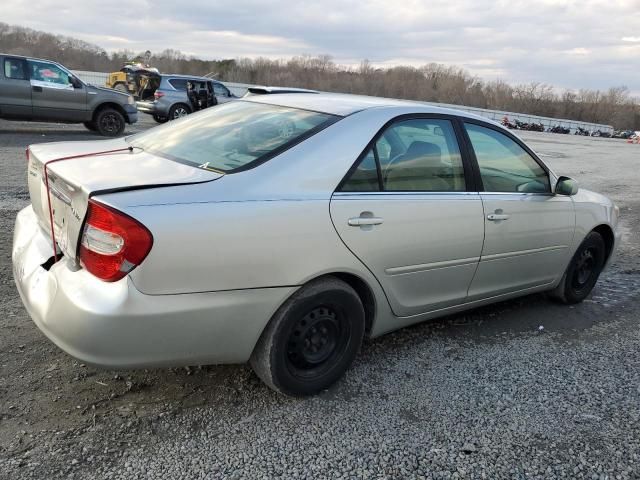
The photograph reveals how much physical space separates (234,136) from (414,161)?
1.08m

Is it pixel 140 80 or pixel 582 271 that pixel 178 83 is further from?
pixel 582 271

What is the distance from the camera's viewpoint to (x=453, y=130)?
3.58 metres

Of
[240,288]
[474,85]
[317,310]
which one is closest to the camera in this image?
[240,288]

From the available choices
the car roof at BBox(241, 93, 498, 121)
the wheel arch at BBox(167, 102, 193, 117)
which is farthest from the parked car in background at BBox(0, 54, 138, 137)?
the car roof at BBox(241, 93, 498, 121)

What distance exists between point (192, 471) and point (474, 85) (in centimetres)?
10921

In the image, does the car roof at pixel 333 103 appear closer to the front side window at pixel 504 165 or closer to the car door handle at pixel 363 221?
the front side window at pixel 504 165

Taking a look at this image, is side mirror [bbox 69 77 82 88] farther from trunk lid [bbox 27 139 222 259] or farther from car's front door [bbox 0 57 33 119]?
trunk lid [bbox 27 139 222 259]

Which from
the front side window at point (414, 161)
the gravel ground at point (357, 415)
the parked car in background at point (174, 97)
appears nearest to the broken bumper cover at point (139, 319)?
the gravel ground at point (357, 415)

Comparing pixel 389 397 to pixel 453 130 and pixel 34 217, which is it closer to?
pixel 453 130

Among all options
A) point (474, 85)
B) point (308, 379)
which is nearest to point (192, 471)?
point (308, 379)

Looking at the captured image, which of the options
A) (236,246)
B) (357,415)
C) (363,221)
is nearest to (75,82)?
(363,221)

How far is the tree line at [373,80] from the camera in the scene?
76.1 m

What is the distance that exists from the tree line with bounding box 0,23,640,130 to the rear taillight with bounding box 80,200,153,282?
71.9 metres

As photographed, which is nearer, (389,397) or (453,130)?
(389,397)
